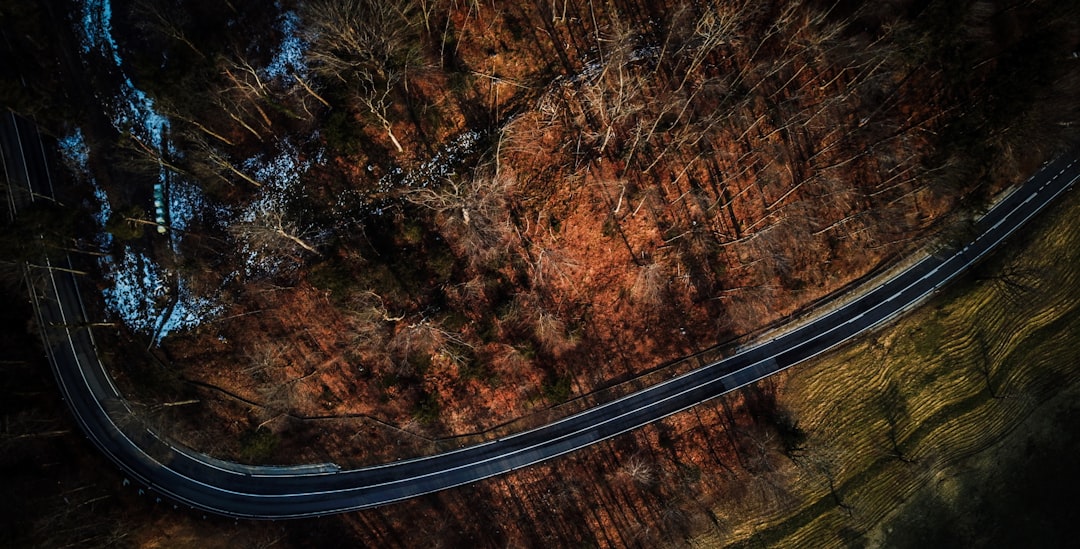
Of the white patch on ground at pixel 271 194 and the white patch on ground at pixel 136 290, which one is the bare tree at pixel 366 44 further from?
the white patch on ground at pixel 136 290

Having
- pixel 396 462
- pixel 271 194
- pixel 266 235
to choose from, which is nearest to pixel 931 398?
pixel 396 462

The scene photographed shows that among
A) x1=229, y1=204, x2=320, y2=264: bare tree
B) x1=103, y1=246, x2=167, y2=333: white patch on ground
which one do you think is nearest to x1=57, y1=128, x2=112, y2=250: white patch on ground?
x1=103, y1=246, x2=167, y2=333: white patch on ground

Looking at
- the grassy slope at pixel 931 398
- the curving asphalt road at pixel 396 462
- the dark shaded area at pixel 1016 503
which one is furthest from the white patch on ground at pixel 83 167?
the dark shaded area at pixel 1016 503

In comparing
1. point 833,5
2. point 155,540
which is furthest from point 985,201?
point 155,540

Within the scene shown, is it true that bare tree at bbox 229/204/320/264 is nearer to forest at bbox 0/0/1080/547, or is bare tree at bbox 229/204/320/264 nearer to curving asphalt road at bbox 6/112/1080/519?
forest at bbox 0/0/1080/547

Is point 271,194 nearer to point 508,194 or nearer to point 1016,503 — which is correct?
point 508,194

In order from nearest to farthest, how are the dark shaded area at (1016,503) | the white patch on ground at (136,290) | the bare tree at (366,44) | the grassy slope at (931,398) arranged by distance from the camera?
the bare tree at (366,44)
the white patch on ground at (136,290)
the grassy slope at (931,398)
the dark shaded area at (1016,503)
